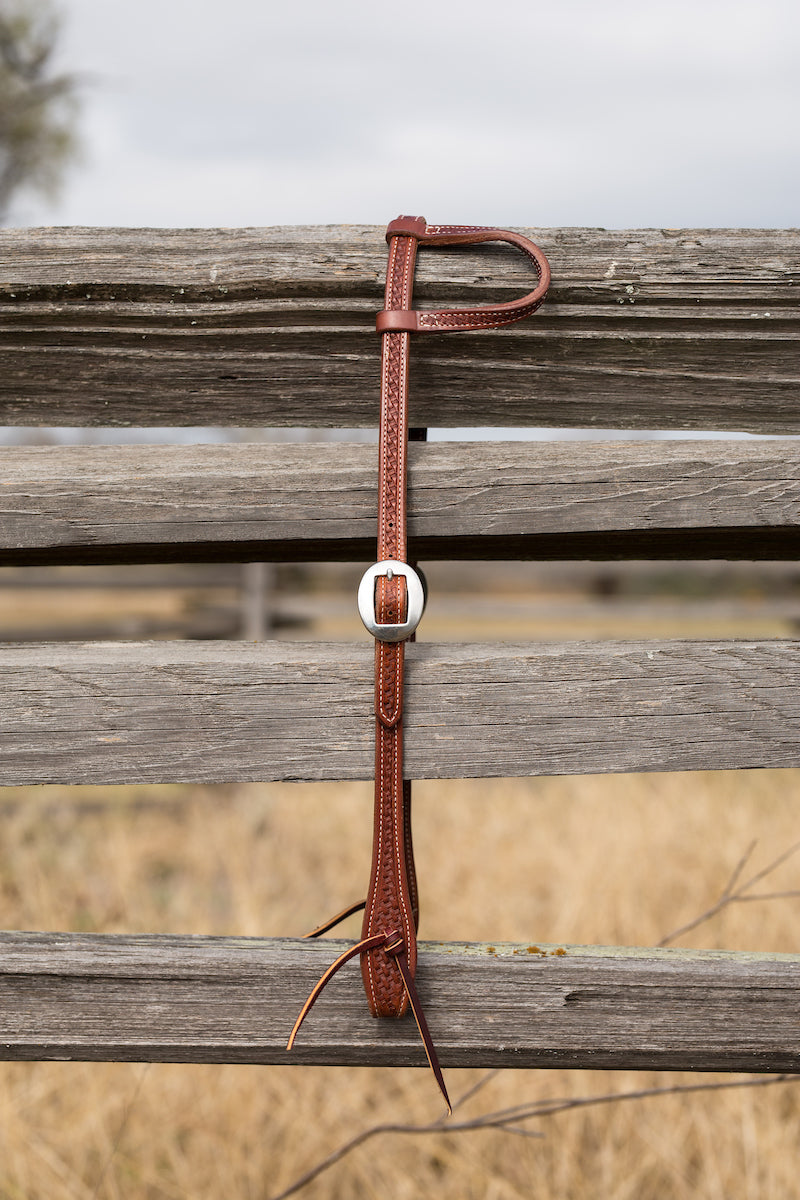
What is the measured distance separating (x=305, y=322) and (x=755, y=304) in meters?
A: 0.63

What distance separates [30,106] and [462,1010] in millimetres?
17627

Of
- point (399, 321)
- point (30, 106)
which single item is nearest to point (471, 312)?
point (399, 321)

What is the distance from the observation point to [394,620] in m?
1.15

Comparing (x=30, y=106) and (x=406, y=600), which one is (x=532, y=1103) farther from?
(x=30, y=106)

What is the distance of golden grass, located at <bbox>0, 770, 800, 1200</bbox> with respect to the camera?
8.30 feet

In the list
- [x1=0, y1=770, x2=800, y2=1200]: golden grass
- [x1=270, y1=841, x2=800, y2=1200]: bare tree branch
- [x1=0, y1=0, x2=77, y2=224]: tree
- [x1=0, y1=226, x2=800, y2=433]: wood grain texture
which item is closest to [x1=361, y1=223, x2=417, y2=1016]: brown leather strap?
[x1=0, y1=226, x2=800, y2=433]: wood grain texture

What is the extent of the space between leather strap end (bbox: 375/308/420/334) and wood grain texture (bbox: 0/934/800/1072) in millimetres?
839

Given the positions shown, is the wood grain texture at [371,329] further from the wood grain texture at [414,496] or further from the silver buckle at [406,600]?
the silver buckle at [406,600]

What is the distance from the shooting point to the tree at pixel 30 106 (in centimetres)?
1445

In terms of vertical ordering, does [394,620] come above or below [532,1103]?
above

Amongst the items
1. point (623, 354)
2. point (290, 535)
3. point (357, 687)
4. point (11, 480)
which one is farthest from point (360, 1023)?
point (623, 354)

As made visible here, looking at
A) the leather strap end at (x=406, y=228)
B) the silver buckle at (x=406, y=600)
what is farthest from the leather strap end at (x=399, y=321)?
the silver buckle at (x=406, y=600)

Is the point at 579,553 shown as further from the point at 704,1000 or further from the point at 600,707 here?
the point at 704,1000

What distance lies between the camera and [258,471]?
1.25 m
